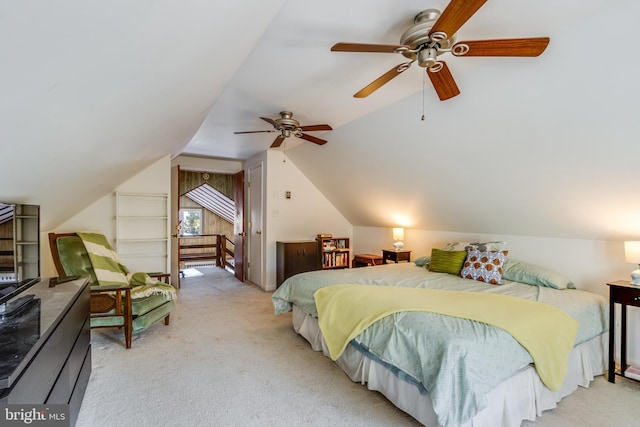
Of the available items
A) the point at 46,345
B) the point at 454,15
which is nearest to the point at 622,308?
the point at 454,15

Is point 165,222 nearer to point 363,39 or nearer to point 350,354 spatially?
point 350,354

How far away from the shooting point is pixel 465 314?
6.59ft

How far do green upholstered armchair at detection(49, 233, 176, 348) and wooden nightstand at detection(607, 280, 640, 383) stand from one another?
3901 mm

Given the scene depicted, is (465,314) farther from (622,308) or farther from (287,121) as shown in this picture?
(287,121)

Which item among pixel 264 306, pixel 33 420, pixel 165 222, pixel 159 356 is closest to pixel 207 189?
pixel 165 222

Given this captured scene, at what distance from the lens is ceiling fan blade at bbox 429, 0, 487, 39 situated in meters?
1.29

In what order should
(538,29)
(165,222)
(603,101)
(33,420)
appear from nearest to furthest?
(33,420) → (538,29) → (603,101) → (165,222)

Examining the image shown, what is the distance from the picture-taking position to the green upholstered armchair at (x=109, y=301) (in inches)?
107

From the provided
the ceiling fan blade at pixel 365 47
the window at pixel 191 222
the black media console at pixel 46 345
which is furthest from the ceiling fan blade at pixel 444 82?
the window at pixel 191 222

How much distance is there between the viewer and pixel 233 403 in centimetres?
205

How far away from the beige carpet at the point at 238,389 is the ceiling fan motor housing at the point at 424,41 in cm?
216

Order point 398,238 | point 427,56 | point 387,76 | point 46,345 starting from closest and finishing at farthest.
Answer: point 46,345 < point 427,56 < point 387,76 < point 398,238

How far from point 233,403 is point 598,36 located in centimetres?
310

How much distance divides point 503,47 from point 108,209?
4.85m
